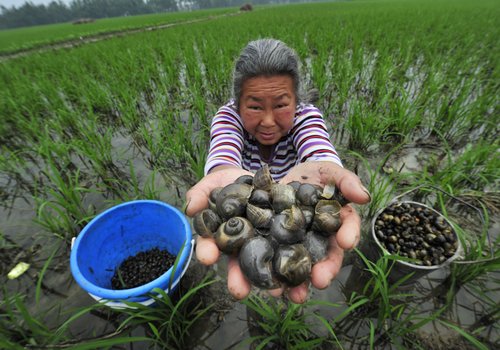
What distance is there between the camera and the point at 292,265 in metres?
1.01

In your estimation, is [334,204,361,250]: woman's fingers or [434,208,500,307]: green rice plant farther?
[434,208,500,307]: green rice plant

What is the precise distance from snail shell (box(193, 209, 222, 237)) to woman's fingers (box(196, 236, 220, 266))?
0.21ft

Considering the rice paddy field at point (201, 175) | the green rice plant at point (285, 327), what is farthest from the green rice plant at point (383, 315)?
the green rice plant at point (285, 327)

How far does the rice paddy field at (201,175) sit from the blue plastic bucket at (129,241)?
0.48 ft

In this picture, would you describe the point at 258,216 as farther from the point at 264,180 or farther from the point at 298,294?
the point at 298,294

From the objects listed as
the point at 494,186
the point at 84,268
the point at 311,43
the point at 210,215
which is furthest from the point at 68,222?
the point at 311,43

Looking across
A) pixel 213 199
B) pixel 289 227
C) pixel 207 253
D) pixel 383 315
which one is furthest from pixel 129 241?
pixel 383 315

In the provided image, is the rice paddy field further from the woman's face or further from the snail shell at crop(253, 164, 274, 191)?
Result: the woman's face

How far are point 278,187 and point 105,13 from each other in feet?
254

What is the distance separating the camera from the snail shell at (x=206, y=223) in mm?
1220

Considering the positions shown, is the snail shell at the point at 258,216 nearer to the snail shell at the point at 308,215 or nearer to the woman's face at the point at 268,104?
the snail shell at the point at 308,215

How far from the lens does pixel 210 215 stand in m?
1.26

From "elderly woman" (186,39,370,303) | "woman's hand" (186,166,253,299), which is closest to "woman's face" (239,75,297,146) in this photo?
"elderly woman" (186,39,370,303)

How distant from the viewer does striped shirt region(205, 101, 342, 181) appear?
179 centimetres
